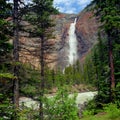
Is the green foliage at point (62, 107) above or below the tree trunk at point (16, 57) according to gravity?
below

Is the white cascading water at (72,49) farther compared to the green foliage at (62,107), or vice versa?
the white cascading water at (72,49)

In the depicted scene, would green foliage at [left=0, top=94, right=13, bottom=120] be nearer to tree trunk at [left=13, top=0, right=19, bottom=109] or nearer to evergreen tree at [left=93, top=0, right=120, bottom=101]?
tree trunk at [left=13, top=0, right=19, bottom=109]

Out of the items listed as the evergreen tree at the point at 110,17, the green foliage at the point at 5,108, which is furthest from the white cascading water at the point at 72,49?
the green foliage at the point at 5,108

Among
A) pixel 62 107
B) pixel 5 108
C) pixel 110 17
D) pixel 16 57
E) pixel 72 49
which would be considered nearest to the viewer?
pixel 5 108

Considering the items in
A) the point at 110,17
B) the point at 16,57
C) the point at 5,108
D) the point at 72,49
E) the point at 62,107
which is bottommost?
the point at 62,107

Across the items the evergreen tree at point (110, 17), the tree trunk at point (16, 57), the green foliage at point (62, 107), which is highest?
the evergreen tree at point (110, 17)

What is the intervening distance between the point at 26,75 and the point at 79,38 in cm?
16347

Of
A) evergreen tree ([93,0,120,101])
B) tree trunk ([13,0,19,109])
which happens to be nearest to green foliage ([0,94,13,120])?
tree trunk ([13,0,19,109])

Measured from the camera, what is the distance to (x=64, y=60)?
6486 inches

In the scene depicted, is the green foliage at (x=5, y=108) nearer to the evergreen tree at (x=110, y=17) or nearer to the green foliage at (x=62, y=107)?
the green foliage at (x=62, y=107)

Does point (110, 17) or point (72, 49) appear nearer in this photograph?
point (110, 17)

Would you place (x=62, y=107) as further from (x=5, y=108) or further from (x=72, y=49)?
(x=72, y=49)

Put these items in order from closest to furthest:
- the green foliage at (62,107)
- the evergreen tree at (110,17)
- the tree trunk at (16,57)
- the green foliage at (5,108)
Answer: the green foliage at (5,108)
the tree trunk at (16,57)
the green foliage at (62,107)
the evergreen tree at (110,17)

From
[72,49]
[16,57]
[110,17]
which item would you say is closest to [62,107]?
[16,57]
